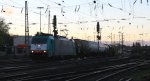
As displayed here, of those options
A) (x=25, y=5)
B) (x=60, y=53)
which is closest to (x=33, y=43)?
(x=60, y=53)

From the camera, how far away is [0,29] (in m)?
134

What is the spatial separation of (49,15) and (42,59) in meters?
21.2

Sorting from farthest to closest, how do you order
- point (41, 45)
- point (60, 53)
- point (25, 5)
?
point (25, 5) < point (60, 53) < point (41, 45)

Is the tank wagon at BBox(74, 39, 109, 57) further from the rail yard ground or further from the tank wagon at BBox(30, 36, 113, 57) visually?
the rail yard ground

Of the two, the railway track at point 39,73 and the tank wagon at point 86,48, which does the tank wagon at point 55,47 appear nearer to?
the tank wagon at point 86,48

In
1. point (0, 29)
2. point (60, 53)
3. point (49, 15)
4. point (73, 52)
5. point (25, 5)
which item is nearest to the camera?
point (60, 53)

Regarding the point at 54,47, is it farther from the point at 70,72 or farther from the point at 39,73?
the point at 39,73

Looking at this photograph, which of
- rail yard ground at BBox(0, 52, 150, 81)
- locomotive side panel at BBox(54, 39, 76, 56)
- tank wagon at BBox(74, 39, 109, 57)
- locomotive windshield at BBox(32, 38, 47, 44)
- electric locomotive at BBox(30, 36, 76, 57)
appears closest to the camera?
rail yard ground at BBox(0, 52, 150, 81)

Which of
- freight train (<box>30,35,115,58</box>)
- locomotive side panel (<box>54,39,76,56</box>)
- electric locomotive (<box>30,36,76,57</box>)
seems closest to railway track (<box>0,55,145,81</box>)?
Answer: electric locomotive (<box>30,36,76,57</box>)

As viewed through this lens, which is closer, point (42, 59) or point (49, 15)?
point (42, 59)

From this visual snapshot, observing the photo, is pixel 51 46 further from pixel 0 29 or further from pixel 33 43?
pixel 0 29

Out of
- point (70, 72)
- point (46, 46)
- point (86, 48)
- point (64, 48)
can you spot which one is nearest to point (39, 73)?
point (70, 72)

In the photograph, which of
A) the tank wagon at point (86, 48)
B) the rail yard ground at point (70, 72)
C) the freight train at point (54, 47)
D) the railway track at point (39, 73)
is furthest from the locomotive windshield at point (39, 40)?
the tank wagon at point (86, 48)

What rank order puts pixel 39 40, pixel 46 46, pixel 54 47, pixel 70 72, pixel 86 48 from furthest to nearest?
pixel 86 48 → pixel 54 47 → pixel 39 40 → pixel 46 46 → pixel 70 72
